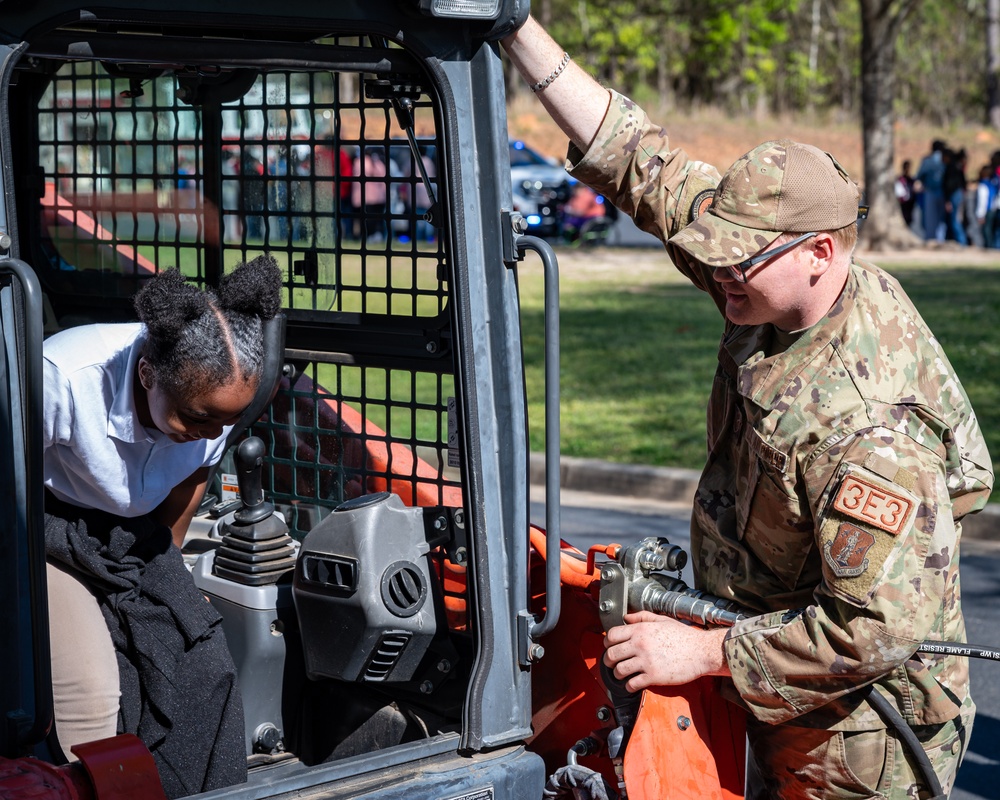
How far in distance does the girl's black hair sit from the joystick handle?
42 centimetres

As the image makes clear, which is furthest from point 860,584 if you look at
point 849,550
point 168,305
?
point 168,305

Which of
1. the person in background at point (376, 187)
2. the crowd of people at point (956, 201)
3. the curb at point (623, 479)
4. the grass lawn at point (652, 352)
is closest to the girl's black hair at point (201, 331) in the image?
the person in background at point (376, 187)

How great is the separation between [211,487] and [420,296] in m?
1.15

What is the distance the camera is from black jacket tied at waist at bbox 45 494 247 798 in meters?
2.40

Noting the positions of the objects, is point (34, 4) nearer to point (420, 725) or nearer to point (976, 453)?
point (420, 725)

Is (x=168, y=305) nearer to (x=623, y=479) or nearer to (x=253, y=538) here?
(x=253, y=538)

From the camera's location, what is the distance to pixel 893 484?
205 cm

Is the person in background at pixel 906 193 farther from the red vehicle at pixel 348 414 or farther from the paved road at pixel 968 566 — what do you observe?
the red vehicle at pixel 348 414

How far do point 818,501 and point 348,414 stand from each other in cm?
109

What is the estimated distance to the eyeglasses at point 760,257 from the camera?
220 centimetres

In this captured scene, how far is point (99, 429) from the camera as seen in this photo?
2324 mm

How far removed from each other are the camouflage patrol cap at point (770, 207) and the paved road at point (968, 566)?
2.64m

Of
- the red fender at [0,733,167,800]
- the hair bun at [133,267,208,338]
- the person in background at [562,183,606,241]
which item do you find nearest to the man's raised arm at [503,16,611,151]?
the hair bun at [133,267,208,338]

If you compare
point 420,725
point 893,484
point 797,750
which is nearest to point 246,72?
point 420,725
